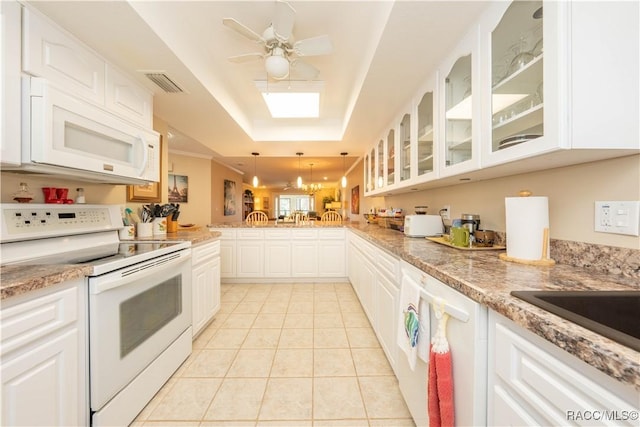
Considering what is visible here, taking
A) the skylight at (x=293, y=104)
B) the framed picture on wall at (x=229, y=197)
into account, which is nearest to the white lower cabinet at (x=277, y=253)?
the skylight at (x=293, y=104)

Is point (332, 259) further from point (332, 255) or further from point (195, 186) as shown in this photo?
point (195, 186)

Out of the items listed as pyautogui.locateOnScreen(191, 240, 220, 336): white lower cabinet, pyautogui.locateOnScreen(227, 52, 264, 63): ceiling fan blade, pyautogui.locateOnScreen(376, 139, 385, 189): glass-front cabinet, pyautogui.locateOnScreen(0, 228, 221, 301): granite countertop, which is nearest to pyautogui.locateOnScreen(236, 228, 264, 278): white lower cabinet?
pyautogui.locateOnScreen(191, 240, 220, 336): white lower cabinet

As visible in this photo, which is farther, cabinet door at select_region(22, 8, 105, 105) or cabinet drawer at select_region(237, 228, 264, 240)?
cabinet drawer at select_region(237, 228, 264, 240)

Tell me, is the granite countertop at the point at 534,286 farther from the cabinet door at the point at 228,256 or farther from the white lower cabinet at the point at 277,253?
the cabinet door at the point at 228,256

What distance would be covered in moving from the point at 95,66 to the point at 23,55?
1.36 feet

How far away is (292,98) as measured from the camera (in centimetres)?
279

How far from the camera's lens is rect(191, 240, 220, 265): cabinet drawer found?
2.06 metres

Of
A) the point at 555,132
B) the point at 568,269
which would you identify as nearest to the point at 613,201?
the point at 568,269

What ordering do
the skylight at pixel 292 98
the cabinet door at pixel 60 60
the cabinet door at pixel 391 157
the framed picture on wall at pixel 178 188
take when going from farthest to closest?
the framed picture on wall at pixel 178 188 < the cabinet door at pixel 391 157 < the skylight at pixel 292 98 < the cabinet door at pixel 60 60

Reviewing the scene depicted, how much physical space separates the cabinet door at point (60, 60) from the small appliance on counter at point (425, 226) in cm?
244

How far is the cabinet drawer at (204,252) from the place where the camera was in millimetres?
2061

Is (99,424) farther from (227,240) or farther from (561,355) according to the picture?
(227,240)

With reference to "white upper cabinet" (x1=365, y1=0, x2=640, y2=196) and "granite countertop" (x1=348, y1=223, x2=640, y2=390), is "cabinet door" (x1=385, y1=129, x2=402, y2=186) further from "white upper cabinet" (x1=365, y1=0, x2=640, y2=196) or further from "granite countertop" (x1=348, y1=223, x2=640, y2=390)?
"granite countertop" (x1=348, y1=223, x2=640, y2=390)

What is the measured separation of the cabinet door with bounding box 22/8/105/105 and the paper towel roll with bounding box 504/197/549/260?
7.90 ft
